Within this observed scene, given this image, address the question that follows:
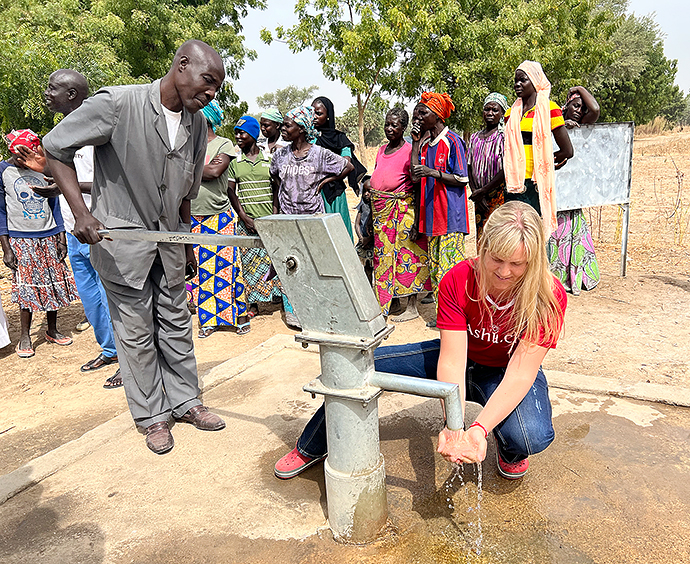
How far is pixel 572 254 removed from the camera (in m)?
5.21

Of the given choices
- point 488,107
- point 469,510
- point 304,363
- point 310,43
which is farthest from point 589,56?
point 469,510

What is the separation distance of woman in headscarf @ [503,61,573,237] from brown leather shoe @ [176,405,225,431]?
2.87 metres

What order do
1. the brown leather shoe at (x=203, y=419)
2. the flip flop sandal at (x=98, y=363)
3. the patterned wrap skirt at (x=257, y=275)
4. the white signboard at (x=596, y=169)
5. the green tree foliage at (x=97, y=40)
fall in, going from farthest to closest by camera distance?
the green tree foliage at (x=97, y=40) → the white signboard at (x=596, y=169) → the patterned wrap skirt at (x=257, y=275) → the flip flop sandal at (x=98, y=363) → the brown leather shoe at (x=203, y=419)

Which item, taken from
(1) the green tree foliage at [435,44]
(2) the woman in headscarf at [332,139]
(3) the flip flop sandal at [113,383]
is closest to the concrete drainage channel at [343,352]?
(3) the flip flop sandal at [113,383]

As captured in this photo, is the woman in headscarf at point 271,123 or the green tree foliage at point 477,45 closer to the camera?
the woman in headscarf at point 271,123

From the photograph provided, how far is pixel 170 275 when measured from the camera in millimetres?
2664

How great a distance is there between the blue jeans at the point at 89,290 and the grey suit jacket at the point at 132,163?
4.92ft

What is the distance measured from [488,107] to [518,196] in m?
0.82

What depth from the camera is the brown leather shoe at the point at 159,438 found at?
2.54m

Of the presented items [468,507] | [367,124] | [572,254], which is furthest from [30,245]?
[367,124]

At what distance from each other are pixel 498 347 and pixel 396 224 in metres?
2.63

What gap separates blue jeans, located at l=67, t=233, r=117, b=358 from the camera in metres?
3.87

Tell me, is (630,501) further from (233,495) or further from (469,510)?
(233,495)

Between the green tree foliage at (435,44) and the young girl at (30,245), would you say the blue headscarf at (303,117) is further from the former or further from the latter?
the green tree foliage at (435,44)
